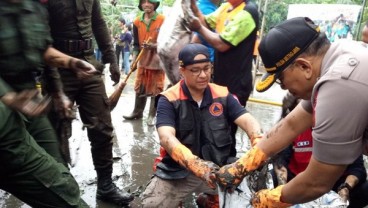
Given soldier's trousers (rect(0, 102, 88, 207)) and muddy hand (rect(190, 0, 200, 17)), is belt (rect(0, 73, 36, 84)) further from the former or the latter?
muddy hand (rect(190, 0, 200, 17))

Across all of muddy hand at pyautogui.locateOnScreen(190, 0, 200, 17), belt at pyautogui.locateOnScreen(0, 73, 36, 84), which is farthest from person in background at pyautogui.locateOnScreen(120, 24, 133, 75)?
belt at pyautogui.locateOnScreen(0, 73, 36, 84)

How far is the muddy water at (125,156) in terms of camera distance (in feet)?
9.98

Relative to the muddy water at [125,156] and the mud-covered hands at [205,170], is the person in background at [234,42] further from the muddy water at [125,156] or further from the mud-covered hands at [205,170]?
the muddy water at [125,156]

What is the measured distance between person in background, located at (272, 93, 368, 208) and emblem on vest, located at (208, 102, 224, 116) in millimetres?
507

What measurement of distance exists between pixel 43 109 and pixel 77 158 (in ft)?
7.47

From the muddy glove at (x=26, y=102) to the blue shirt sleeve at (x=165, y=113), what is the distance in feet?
3.33

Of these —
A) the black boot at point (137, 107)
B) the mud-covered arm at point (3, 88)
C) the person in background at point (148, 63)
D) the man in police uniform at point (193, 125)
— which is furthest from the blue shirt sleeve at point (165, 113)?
the black boot at point (137, 107)

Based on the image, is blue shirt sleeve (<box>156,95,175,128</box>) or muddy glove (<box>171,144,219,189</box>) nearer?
muddy glove (<box>171,144,219,189</box>)

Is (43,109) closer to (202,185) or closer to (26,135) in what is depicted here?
(26,135)

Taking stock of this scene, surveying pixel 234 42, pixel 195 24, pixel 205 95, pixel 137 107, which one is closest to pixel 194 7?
pixel 195 24

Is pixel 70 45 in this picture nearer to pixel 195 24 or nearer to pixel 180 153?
pixel 195 24

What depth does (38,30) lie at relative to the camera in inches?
57.8

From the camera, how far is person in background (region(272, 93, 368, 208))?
2.46 metres

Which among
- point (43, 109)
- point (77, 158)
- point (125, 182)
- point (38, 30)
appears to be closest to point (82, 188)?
point (125, 182)
